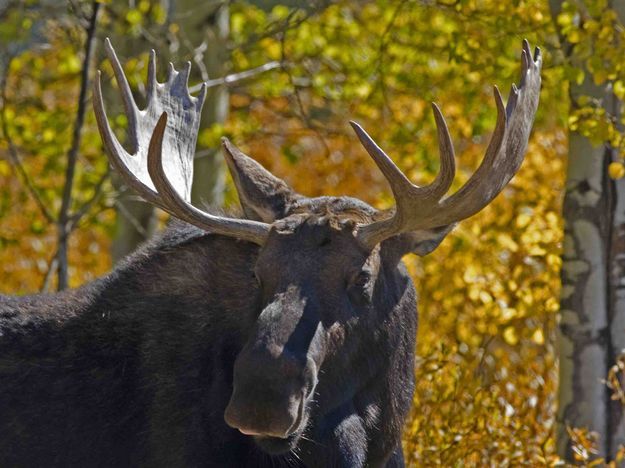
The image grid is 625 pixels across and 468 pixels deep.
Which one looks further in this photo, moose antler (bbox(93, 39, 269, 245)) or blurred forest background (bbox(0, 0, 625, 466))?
blurred forest background (bbox(0, 0, 625, 466))

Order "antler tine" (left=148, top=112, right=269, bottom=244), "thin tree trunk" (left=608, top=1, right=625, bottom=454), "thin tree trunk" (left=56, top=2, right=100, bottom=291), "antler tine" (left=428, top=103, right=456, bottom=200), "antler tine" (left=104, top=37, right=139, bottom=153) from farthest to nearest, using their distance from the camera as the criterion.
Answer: "thin tree trunk" (left=56, top=2, right=100, bottom=291)
"thin tree trunk" (left=608, top=1, right=625, bottom=454)
"antler tine" (left=104, top=37, right=139, bottom=153)
"antler tine" (left=148, top=112, right=269, bottom=244)
"antler tine" (left=428, top=103, right=456, bottom=200)

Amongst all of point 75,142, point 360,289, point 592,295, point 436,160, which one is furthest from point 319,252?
point 436,160

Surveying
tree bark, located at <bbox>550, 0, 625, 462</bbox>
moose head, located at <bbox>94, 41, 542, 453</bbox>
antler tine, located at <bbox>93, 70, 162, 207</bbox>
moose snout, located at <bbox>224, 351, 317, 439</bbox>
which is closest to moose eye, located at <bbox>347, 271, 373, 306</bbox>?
moose head, located at <bbox>94, 41, 542, 453</bbox>

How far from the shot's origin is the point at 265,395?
195 inches

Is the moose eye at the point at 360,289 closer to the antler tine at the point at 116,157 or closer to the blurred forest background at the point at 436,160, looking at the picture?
the antler tine at the point at 116,157

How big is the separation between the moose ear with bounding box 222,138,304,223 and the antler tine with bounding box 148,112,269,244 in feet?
0.82

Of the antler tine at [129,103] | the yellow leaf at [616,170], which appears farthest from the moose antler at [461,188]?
the antler tine at [129,103]

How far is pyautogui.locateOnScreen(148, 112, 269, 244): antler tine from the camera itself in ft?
18.4

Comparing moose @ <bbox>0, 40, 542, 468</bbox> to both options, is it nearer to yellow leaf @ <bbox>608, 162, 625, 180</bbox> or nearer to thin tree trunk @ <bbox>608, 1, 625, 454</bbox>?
yellow leaf @ <bbox>608, 162, 625, 180</bbox>

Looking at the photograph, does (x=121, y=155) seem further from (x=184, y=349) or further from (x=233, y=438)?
(x=233, y=438)

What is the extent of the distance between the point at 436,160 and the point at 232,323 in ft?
17.7

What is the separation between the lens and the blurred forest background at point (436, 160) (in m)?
7.18

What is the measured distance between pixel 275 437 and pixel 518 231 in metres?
4.71

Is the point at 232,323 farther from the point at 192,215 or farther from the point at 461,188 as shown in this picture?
the point at 461,188
